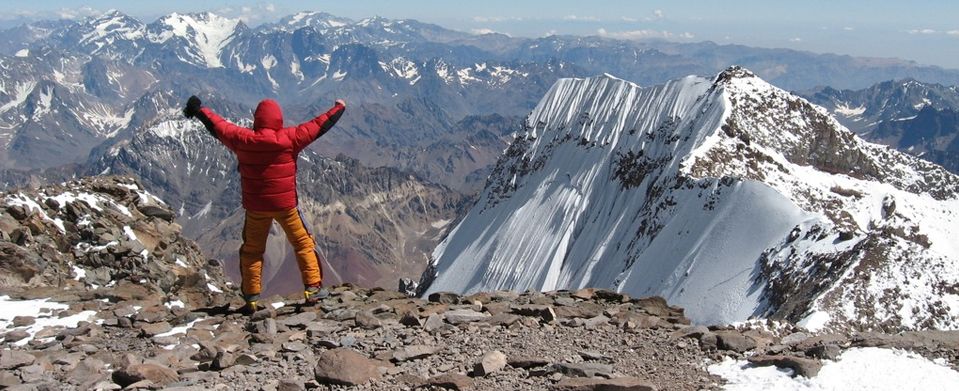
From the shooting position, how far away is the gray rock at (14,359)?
13062 mm

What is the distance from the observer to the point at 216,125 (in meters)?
15.7

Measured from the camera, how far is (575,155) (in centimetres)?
11894

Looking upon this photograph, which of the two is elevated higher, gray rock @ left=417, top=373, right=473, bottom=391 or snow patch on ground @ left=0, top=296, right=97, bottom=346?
gray rock @ left=417, top=373, right=473, bottom=391

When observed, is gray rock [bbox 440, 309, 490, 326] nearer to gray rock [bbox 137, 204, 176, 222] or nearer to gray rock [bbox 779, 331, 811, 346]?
gray rock [bbox 779, 331, 811, 346]

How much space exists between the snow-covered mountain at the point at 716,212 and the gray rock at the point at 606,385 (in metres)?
27.7

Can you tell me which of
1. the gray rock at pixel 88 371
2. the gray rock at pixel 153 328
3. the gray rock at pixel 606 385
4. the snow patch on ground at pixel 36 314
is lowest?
the snow patch on ground at pixel 36 314

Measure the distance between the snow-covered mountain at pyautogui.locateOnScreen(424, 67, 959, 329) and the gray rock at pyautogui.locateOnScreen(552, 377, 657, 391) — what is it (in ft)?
91.0

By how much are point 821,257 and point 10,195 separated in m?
43.6

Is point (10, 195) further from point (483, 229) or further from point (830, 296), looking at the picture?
point (483, 229)

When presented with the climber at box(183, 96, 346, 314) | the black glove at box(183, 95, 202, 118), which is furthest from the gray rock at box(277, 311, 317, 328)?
the black glove at box(183, 95, 202, 118)

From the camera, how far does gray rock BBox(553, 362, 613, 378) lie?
12.0 m

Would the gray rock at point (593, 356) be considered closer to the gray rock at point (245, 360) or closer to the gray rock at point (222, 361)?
the gray rock at point (245, 360)

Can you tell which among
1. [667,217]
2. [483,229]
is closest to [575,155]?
[483,229]

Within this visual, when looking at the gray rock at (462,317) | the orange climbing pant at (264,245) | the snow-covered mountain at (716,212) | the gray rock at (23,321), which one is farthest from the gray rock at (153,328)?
the snow-covered mountain at (716,212)
